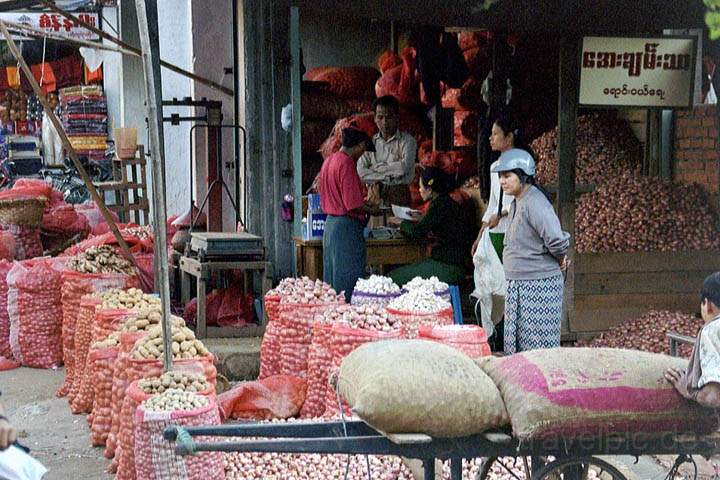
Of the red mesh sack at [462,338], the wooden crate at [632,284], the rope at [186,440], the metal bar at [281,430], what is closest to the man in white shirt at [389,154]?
the wooden crate at [632,284]

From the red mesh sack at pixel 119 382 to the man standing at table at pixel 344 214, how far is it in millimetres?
2269

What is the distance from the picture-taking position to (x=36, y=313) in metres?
9.13

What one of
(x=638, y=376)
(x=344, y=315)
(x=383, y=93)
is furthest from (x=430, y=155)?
(x=638, y=376)

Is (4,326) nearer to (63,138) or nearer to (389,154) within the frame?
(63,138)

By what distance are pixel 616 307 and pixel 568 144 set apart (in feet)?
5.05

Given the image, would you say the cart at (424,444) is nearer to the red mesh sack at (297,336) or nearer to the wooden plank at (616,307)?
the red mesh sack at (297,336)

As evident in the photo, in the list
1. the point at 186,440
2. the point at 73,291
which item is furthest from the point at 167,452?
the point at 73,291

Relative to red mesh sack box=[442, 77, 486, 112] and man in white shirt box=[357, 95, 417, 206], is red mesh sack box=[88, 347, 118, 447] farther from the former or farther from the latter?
red mesh sack box=[442, 77, 486, 112]

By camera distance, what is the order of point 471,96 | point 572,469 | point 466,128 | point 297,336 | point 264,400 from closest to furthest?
1. point 572,469
2. point 264,400
3. point 297,336
4. point 471,96
5. point 466,128

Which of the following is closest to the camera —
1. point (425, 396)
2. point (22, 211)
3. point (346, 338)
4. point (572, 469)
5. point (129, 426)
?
point (425, 396)

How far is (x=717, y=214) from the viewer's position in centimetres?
859

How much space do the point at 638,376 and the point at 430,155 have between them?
729cm

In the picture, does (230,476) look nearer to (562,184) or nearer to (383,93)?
(562,184)

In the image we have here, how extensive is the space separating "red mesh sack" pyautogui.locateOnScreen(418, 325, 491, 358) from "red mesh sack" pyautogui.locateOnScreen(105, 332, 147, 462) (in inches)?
76.7
